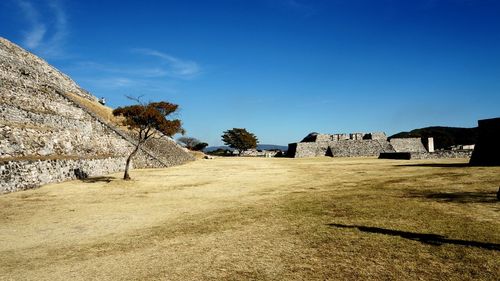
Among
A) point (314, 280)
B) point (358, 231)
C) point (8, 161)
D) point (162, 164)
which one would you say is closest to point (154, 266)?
point (314, 280)

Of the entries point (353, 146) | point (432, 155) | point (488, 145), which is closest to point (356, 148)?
point (353, 146)

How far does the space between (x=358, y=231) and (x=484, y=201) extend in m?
5.41

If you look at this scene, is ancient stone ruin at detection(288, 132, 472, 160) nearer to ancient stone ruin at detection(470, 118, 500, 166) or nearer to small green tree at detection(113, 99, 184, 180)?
ancient stone ruin at detection(470, 118, 500, 166)

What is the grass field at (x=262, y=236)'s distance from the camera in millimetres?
5143

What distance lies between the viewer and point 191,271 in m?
5.21

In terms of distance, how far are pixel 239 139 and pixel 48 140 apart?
61.6 meters

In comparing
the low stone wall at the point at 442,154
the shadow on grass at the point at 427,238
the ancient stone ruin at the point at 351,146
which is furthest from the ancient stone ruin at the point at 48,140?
the ancient stone ruin at the point at 351,146

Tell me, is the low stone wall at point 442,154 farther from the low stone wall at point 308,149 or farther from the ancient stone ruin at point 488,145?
the low stone wall at point 308,149

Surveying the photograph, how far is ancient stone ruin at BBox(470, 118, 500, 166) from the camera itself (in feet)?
73.7

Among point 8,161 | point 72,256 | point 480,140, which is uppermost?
point 480,140

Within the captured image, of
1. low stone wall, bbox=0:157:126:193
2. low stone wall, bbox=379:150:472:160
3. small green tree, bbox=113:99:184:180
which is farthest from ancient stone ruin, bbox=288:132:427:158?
low stone wall, bbox=0:157:126:193

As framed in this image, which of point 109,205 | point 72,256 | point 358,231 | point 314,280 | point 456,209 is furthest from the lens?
point 109,205

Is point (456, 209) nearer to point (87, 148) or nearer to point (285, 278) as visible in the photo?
point (285, 278)

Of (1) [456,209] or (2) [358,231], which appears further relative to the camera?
(1) [456,209]
